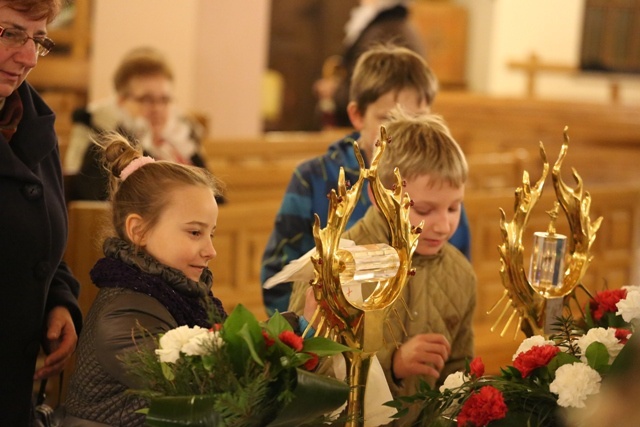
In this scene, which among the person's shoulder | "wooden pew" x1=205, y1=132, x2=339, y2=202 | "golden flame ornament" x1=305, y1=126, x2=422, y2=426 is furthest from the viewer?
"wooden pew" x1=205, y1=132, x2=339, y2=202

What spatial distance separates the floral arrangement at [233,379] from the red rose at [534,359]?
0.39 m

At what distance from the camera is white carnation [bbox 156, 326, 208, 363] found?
1.57 m

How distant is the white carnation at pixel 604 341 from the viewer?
6.06 feet

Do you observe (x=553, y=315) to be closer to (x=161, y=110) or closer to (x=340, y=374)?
(x=340, y=374)

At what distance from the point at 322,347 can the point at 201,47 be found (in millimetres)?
7259

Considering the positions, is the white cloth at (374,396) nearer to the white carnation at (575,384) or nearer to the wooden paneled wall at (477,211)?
the white carnation at (575,384)

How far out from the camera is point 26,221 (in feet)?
7.22

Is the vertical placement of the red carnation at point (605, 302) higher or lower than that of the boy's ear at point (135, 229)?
lower

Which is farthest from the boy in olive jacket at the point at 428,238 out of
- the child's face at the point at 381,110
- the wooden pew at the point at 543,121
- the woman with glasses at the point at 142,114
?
the wooden pew at the point at 543,121

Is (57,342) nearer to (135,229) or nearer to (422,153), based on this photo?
(135,229)

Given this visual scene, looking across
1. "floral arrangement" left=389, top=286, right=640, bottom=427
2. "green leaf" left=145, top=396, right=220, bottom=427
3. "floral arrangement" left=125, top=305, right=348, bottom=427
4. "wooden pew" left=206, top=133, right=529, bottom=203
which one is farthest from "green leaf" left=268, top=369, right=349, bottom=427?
"wooden pew" left=206, top=133, right=529, bottom=203

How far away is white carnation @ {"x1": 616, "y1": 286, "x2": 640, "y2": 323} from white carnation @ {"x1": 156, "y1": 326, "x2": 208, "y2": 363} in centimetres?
89

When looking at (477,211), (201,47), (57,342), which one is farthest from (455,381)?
(201,47)

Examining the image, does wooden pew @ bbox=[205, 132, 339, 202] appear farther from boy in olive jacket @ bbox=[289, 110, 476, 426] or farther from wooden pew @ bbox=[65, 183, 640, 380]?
boy in olive jacket @ bbox=[289, 110, 476, 426]
